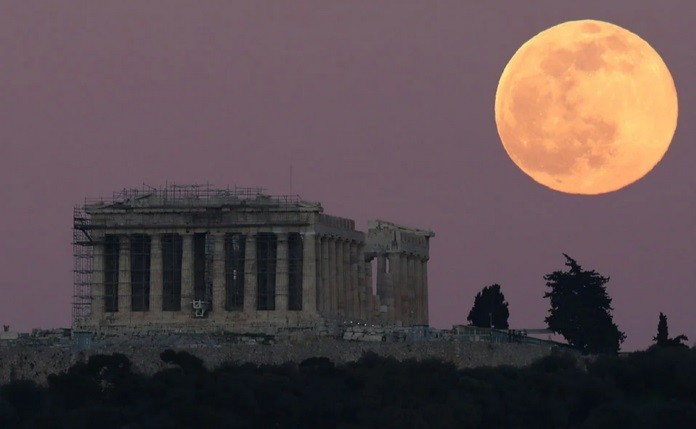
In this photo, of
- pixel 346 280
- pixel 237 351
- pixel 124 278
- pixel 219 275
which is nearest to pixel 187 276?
pixel 219 275

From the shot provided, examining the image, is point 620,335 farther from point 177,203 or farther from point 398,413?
point 398,413

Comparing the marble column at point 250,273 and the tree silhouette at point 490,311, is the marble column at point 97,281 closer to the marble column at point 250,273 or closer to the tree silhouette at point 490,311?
the marble column at point 250,273

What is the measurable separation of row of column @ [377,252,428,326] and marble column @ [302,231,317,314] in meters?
10.3

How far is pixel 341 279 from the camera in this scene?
152 m

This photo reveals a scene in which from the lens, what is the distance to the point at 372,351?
137 metres

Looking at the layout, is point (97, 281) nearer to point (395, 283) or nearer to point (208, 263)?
point (208, 263)

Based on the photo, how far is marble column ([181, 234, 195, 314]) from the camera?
→ 487 feet

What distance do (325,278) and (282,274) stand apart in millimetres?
2224

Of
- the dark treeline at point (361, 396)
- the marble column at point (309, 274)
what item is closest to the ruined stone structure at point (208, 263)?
the marble column at point (309, 274)

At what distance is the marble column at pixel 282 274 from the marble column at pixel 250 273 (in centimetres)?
107

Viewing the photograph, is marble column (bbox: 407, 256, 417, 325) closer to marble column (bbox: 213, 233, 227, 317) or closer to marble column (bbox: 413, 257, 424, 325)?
marble column (bbox: 413, 257, 424, 325)

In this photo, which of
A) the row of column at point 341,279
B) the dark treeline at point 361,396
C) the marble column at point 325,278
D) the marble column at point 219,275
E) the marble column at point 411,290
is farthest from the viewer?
the marble column at point 411,290

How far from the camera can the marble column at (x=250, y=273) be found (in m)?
148

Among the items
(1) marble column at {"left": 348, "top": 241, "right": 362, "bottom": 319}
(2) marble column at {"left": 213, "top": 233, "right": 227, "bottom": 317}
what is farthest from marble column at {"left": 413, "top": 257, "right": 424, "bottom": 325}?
(2) marble column at {"left": 213, "top": 233, "right": 227, "bottom": 317}
